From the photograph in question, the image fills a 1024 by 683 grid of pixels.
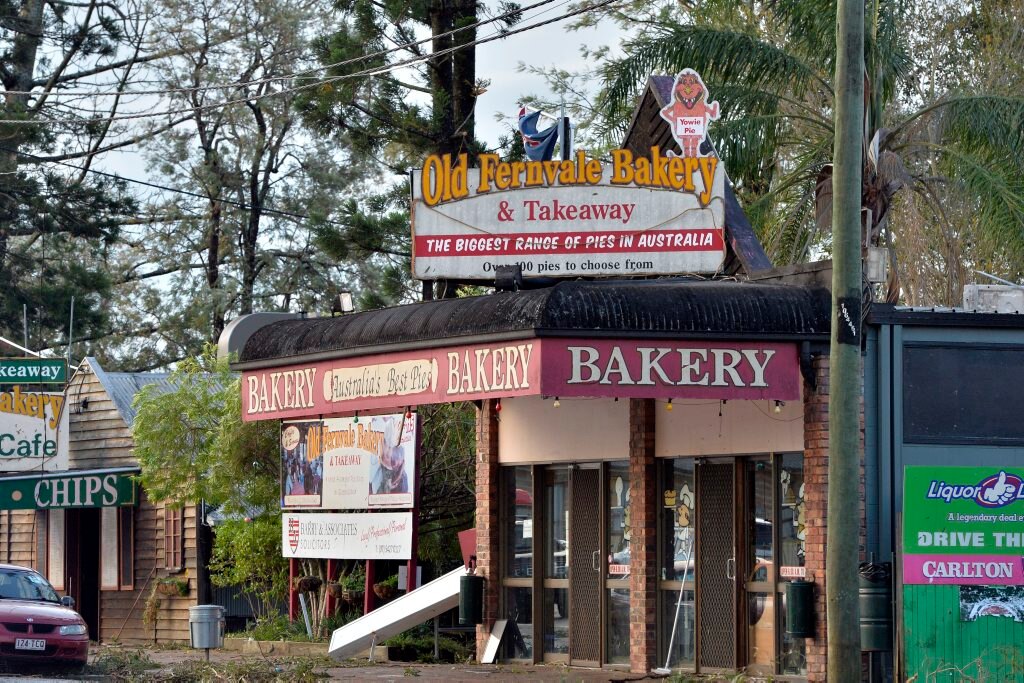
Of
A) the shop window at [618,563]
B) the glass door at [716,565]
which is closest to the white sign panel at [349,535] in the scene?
the shop window at [618,563]

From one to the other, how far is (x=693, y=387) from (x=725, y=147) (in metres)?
7.61

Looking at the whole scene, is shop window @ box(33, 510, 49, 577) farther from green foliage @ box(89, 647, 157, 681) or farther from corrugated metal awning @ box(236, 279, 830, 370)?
corrugated metal awning @ box(236, 279, 830, 370)

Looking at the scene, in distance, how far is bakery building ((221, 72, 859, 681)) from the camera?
48.0ft

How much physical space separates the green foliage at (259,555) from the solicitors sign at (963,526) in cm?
1155

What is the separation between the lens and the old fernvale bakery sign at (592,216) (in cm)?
1642

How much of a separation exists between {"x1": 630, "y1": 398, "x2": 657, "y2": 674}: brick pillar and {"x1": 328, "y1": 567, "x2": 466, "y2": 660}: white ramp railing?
259 cm

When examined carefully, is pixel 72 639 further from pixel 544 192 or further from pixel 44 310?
pixel 44 310

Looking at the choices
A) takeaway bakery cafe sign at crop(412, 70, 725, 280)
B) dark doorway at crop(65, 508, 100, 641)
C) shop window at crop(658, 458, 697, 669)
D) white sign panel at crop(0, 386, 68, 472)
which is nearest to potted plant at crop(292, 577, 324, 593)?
white sign panel at crop(0, 386, 68, 472)

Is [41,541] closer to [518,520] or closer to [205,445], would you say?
[205,445]

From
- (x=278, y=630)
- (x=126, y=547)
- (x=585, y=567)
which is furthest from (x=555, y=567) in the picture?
(x=126, y=547)

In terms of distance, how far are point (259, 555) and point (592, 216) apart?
935cm

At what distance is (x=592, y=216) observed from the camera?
16562mm

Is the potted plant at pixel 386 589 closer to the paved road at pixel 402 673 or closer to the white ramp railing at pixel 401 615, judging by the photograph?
the white ramp railing at pixel 401 615

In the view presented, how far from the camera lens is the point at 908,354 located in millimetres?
14789
